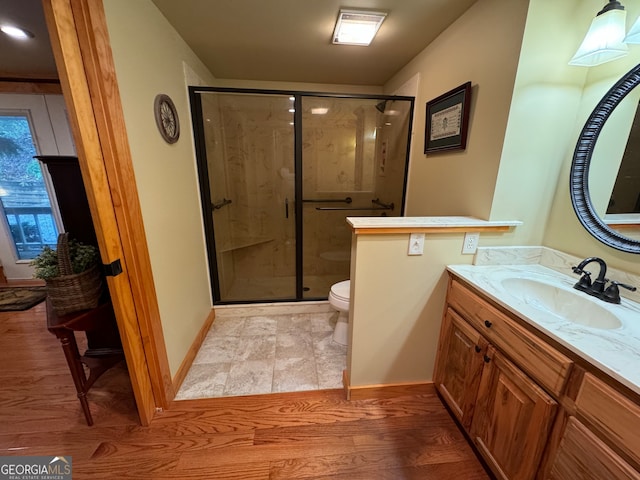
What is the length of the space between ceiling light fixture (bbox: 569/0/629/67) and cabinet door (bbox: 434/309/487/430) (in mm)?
1288

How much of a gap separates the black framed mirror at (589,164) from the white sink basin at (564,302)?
0.28 metres

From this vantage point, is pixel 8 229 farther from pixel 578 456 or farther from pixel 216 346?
pixel 578 456

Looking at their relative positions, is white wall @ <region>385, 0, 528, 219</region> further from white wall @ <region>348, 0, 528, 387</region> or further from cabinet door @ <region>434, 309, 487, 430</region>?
cabinet door @ <region>434, 309, 487, 430</region>

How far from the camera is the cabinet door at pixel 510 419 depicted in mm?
876

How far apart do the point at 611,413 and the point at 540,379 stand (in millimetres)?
202

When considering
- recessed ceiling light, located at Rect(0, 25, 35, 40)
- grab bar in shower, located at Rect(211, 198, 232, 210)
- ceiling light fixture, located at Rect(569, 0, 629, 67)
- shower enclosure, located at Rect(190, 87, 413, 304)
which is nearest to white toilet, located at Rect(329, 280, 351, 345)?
shower enclosure, located at Rect(190, 87, 413, 304)


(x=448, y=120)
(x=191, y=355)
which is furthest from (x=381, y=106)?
(x=191, y=355)

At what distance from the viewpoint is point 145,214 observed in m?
1.30

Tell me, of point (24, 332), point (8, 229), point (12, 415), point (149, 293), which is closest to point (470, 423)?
point (149, 293)

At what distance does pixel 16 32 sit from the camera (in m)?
1.61

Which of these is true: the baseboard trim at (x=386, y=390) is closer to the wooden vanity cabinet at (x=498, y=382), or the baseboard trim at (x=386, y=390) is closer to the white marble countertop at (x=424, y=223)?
the wooden vanity cabinet at (x=498, y=382)

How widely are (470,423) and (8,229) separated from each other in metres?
4.80

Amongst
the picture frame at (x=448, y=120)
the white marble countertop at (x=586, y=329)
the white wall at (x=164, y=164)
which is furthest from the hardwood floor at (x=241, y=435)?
the picture frame at (x=448, y=120)

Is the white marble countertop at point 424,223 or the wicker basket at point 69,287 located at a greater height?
the white marble countertop at point 424,223
